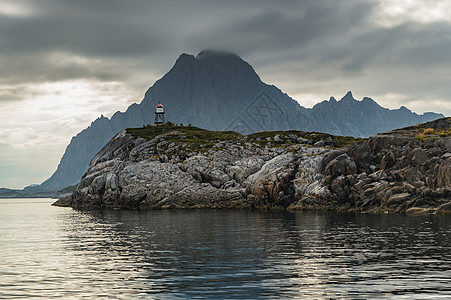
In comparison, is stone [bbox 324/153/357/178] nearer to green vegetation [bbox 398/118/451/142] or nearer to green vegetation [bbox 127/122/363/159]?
green vegetation [bbox 398/118/451/142]

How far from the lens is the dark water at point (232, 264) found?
2442 cm

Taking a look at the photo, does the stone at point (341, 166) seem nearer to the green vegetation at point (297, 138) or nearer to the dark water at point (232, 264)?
the green vegetation at point (297, 138)

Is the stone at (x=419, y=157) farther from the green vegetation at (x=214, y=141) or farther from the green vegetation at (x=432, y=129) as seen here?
the green vegetation at (x=214, y=141)

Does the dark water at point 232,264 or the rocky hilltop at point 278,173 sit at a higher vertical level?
the rocky hilltop at point 278,173

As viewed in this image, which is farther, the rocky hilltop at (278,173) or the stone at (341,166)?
the stone at (341,166)

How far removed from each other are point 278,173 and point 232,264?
7621 cm

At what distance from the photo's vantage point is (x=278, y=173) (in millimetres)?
107500

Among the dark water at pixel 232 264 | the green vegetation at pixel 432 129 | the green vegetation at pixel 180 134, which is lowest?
the dark water at pixel 232 264

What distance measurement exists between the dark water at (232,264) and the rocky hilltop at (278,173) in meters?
36.8

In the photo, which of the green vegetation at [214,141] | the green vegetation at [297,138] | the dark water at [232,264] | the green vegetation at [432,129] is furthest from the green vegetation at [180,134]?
the dark water at [232,264]

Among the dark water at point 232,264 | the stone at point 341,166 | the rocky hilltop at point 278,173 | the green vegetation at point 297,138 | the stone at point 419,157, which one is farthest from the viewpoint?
the green vegetation at point 297,138

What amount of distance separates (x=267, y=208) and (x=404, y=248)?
66.7 m

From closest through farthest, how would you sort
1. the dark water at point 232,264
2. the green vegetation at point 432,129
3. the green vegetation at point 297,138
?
the dark water at point 232,264, the green vegetation at point 432,129, the green vegetation at point 297,138

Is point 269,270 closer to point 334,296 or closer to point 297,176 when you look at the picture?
point 334,296
